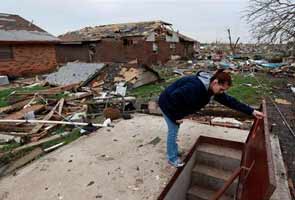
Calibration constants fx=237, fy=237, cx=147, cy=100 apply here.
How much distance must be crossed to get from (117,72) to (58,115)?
17.9ft

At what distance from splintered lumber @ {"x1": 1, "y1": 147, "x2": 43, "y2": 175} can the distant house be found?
13567 millimetres

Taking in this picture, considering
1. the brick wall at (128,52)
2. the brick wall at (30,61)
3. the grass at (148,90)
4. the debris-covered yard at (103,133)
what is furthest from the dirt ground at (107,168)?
the brick wall at (128,52)

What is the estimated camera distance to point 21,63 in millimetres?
16859

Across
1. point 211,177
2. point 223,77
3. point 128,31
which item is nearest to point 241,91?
point 211,177

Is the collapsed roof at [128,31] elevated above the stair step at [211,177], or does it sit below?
above

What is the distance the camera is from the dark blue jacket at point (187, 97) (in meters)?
3.18

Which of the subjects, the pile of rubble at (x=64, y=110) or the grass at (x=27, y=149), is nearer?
the grass at (x=27, y=149)

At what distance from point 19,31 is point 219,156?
18282 mm

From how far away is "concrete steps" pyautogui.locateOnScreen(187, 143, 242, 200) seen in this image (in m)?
3.82

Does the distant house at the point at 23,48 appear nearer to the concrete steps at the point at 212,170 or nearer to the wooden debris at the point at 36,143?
the wooden debris at the point at 36,143

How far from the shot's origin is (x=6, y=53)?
631 inches

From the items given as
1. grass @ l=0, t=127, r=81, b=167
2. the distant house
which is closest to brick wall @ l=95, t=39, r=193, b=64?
the distant house

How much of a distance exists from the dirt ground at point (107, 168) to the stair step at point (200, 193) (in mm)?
669

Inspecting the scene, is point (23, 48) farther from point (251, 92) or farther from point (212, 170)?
point (212, 170)
